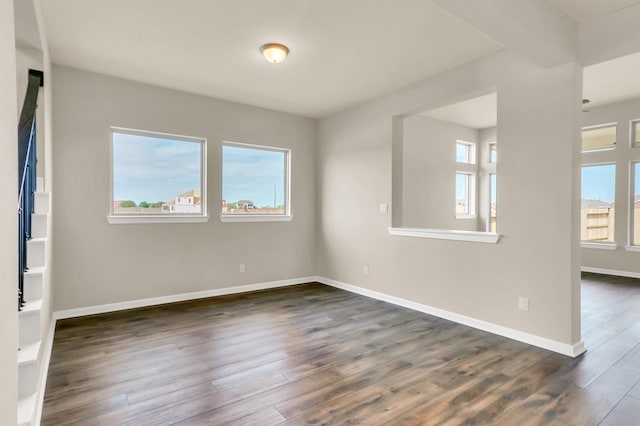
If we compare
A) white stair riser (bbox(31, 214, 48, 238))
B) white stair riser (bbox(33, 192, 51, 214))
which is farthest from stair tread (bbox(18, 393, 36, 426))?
white stair riser (bbox(33, 192, 51, 214))

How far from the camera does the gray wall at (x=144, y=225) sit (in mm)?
3871

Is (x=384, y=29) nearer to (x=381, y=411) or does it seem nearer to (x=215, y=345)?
(x=381, y=411)

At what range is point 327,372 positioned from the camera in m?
2.65

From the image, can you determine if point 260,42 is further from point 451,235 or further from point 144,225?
point 451,235

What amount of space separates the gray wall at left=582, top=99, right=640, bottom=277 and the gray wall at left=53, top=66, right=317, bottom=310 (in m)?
5.62

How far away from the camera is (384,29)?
2996mm

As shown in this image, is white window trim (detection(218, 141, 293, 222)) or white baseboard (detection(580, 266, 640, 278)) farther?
white baseboard (detection(580, 266, 640, 278))

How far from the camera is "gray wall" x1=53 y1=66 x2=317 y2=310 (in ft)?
Result: 12.7

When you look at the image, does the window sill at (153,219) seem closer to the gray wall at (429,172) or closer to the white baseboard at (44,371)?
the white baseboard at (44,371)

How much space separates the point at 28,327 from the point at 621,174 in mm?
8307

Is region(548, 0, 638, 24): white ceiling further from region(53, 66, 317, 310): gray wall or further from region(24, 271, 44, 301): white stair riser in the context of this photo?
region(24, 271, 44, 301): white stair riser

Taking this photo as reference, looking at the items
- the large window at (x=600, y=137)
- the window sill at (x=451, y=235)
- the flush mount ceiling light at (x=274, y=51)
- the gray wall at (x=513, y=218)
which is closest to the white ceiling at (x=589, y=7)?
the gray wall at (x=513, y=218)

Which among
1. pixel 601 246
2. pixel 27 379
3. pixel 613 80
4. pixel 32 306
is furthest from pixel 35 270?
pixel 601 246

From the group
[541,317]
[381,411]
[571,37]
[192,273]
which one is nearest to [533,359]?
[541,317]
